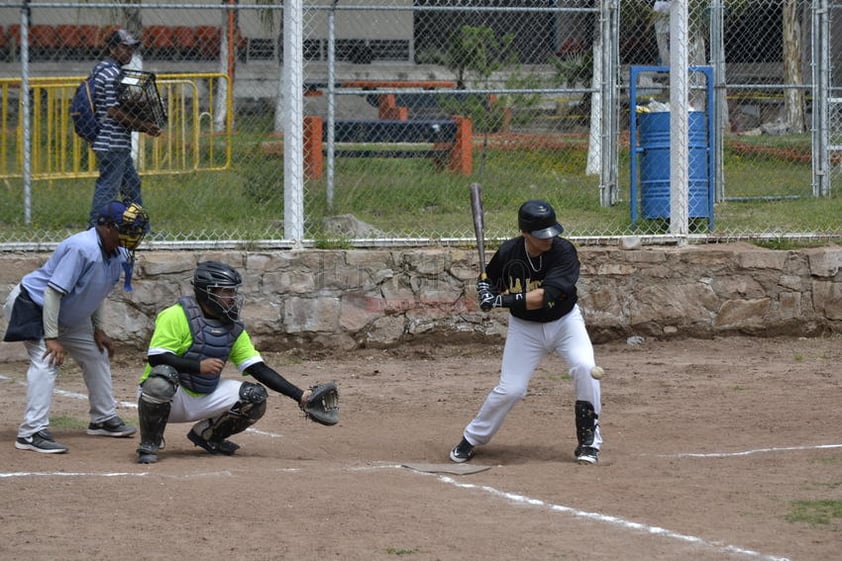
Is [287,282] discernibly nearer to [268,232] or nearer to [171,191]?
[268,232]

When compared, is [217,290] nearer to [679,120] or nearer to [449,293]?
[449,293]

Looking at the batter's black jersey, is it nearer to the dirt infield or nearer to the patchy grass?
the dirt infield

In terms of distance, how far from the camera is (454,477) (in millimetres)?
6906

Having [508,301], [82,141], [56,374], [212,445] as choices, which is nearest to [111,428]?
[56,374]

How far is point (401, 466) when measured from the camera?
7207mm

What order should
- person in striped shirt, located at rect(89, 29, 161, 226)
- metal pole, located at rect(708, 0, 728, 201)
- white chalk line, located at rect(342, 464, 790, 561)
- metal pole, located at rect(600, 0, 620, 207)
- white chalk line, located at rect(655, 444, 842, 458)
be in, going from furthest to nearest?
metal pole, located at rect(708, 0, 728, 201), metal pole, located at rect(600, 0, 620, 207), person in striped shirt, located at rect(89, 29, 161, 226), white chalk line, located at rect(655, 444, 842, 458), white chalk line, located at rect(342, 464, 790, 561)

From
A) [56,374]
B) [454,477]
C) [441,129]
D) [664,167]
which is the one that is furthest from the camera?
[441,129]

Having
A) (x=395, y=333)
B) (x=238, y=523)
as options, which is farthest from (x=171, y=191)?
(x=238, y=523)

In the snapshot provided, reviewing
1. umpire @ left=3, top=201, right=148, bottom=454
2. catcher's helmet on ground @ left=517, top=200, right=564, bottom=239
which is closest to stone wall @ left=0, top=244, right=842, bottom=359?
umpire @ left=3, top=201, right=148, bottom=454

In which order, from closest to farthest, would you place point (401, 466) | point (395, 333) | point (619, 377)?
point (401, 466) → point (619, 377) → point (395, 333)

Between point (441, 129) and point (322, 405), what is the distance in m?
7.26

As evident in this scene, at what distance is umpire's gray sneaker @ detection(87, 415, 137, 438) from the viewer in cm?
802

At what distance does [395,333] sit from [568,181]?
3235 mm

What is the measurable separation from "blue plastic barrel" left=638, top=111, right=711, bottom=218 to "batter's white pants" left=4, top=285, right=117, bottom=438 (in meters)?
5.96
